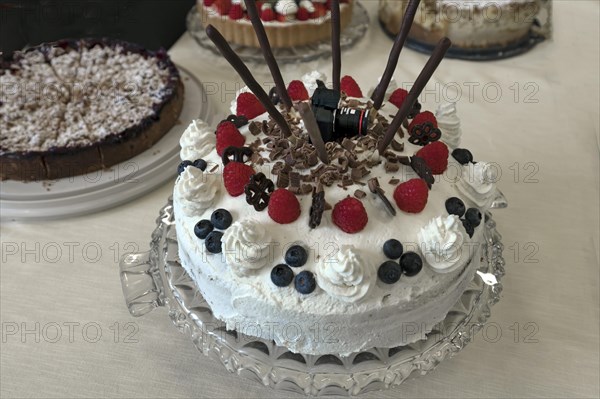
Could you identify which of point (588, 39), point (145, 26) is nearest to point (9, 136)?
point (145, 26)

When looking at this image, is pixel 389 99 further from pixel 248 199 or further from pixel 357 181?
pixel 248 199

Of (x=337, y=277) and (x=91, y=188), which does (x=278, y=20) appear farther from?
(x=337, y=277)

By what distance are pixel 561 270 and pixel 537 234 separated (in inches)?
5.2

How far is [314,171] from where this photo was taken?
3.84 ft

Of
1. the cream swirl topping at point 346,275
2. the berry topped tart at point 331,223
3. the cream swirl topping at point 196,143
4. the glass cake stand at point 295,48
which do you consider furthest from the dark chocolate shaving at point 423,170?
the glass cake stand at point 295,48

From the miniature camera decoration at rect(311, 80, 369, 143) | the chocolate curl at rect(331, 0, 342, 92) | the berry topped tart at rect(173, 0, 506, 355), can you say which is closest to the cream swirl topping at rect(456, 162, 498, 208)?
the berry topped tart at rect(173, 0, 506, 355)

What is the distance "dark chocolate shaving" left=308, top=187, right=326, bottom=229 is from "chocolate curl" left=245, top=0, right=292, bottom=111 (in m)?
0.27

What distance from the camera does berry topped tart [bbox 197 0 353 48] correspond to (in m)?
2.15

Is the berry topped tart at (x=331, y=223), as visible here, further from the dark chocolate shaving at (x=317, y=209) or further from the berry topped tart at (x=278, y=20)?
the berry topped tart at (x=278, y=20)

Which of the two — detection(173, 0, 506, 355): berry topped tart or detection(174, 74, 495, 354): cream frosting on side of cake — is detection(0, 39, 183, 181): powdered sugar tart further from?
detection(174, 74, 495, 354): cream frosting on side of cake

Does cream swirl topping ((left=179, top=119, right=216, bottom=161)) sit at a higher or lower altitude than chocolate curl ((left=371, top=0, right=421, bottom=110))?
lower

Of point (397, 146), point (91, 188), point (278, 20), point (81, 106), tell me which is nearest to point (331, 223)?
point (397, 146)

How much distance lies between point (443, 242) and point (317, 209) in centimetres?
24

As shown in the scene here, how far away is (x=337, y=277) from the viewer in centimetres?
101
